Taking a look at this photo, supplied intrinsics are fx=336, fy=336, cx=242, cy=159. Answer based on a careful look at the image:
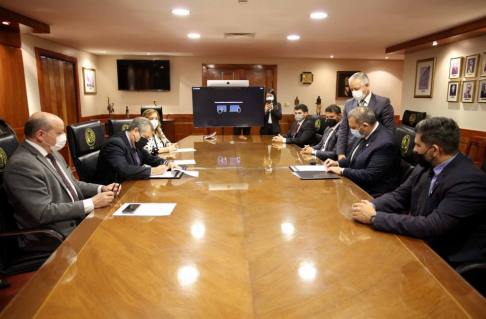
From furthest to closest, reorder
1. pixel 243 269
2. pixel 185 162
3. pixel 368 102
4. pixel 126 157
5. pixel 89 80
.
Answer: pixel 89 80
pixel 368 102
pixel 185 162
pixel 126 157
pixel 243 269

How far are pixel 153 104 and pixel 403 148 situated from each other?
6.80m

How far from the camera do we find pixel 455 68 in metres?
5.23

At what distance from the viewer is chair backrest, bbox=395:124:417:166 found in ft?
7.61

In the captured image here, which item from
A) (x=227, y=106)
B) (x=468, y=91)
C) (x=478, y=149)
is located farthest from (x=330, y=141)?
(x=468, y=91)

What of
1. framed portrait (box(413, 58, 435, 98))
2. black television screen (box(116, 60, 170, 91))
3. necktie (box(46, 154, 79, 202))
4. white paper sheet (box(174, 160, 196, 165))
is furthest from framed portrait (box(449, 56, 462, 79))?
black television screen (box(116, 60, 170, 91))

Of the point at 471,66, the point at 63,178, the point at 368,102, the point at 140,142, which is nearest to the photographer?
the point at 63,178

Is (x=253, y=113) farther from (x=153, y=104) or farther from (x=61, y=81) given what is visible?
(x=153, y=104)

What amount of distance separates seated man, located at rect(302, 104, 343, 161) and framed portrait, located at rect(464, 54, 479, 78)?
2.44m

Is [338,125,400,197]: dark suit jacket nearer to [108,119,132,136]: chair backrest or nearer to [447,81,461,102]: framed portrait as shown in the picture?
[108,119,132,136]: chair backrest

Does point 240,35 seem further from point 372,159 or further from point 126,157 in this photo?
point 372,159

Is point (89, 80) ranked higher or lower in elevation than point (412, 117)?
higher

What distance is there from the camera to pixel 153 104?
8.20m

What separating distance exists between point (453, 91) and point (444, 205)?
15.7 ft

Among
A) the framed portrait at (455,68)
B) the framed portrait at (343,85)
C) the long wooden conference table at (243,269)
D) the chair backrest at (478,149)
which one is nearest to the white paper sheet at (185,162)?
the long wooden conference table at (243,269)
